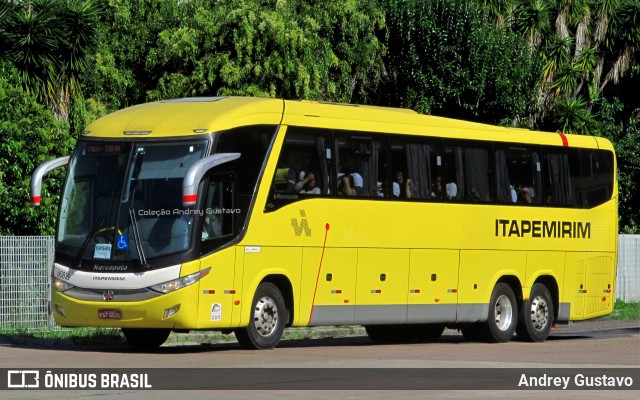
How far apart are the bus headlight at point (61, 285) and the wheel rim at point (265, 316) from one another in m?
2.64

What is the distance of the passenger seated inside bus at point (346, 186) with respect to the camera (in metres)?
21.8

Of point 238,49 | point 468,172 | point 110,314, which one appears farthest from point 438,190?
point 238,49

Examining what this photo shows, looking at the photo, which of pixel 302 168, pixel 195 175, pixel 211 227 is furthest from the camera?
pixel 302 168

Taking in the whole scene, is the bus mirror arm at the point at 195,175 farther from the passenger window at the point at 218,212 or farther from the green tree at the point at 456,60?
the green tree at the point at 456,60

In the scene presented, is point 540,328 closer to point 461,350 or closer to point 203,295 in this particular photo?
point 461,350

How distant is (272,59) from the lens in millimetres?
36688

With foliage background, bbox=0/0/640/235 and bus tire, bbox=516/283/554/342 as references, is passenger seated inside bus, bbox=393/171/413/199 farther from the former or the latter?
foliage background, bbox=0/0/640/235

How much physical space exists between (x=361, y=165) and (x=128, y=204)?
4217mm

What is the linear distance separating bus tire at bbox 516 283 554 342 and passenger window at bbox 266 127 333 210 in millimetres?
5631

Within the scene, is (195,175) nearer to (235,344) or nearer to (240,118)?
(240,118)

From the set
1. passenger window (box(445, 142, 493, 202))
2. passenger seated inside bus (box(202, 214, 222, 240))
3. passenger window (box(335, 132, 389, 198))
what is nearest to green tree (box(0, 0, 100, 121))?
passenger window (box(445, 142, 493, 202))

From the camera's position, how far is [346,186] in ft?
71.8

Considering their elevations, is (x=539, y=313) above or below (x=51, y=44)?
below

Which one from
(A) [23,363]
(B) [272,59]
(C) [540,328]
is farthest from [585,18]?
(A) [23,363]
